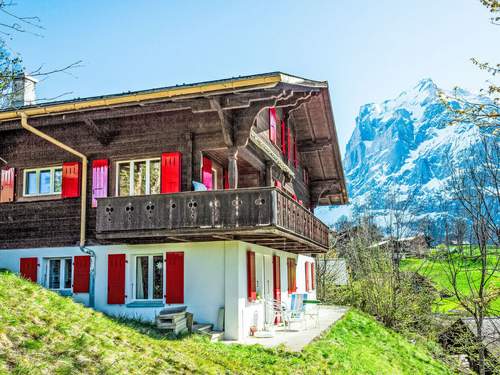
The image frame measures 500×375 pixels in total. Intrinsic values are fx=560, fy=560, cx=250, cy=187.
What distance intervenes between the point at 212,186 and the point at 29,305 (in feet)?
25.0

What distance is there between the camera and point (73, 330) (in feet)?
28.4

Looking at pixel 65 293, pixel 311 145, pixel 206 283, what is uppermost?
pixel 311 145

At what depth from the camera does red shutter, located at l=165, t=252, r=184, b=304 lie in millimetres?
14719

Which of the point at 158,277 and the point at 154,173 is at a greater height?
the point at 154,173

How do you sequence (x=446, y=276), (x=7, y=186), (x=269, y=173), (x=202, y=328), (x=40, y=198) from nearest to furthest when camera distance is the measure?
(x=202, y=328) < (x=40, y=198) < (x=7, y=186) < (x=269, y=173) < (x=446, y=276)

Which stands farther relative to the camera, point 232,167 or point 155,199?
point 232,167

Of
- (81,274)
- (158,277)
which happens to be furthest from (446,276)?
(81,274)

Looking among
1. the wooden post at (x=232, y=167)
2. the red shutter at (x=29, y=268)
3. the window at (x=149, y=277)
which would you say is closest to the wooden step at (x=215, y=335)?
the window at (x=149, y=277)

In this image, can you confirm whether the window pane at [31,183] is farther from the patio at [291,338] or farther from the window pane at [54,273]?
the patio at [291,338]

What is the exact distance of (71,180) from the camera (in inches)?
643

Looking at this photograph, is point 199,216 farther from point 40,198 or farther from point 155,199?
point 40,198

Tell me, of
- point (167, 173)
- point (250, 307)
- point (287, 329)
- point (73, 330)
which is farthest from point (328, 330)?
point (73, 330)

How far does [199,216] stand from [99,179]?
4104mm

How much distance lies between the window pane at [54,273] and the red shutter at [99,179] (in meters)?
2.15
